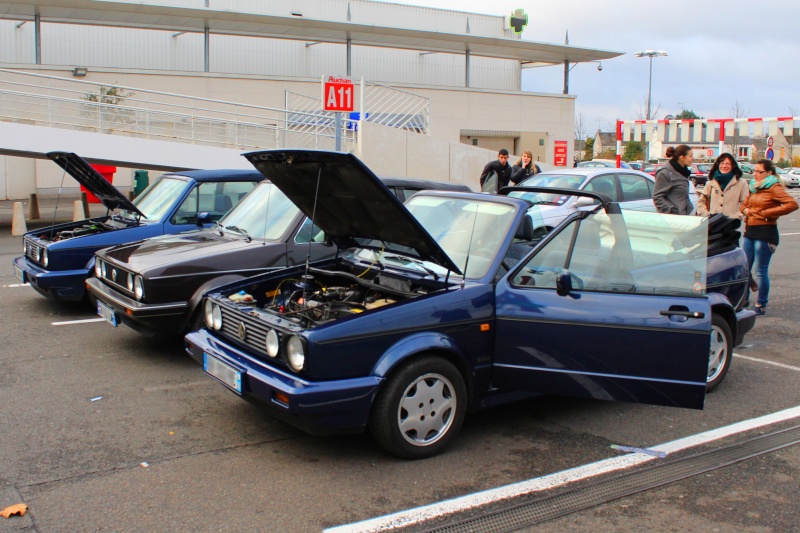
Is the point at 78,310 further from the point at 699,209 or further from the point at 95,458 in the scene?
the point at 699,209

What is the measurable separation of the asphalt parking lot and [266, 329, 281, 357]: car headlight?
680mm

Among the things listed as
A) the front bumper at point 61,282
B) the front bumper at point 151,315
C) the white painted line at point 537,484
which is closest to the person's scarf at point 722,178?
the white painted line at point 537,484

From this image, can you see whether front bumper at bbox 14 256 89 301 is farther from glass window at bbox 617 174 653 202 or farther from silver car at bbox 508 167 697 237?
glass window at bbox 617 174 653 202

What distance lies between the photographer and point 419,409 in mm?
4512

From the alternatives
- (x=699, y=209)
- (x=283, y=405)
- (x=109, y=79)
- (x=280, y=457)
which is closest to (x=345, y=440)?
(x=280, y=457)

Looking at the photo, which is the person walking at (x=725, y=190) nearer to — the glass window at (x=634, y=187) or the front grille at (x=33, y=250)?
the glass window at (x=634, y=187)

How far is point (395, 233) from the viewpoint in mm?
5066

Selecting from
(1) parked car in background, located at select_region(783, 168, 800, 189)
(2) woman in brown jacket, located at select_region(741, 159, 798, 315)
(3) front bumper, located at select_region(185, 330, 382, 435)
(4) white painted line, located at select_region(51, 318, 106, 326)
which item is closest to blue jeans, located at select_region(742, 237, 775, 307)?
(2) woman in brown jacket, located at select_region(741, 159, 798, 315)

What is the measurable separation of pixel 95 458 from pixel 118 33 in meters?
29.9

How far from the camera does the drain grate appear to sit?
12.6 feet

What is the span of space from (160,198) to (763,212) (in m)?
6.93

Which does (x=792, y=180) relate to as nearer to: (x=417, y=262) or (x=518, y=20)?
(x=518, y=20)

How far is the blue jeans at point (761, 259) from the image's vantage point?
8656 millimetres

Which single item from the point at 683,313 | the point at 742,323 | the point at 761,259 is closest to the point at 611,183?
the point at 761,259
